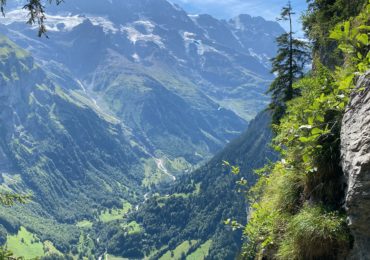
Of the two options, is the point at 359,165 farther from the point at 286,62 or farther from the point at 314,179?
the point at 286,62

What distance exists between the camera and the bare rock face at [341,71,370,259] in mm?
6395

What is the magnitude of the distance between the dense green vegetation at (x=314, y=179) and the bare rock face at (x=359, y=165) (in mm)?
277

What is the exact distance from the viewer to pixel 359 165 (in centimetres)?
641

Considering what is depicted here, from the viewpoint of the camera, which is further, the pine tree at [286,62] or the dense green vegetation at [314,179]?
the pine tree at [286,62]

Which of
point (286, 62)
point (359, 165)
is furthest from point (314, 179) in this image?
point (286, 62)

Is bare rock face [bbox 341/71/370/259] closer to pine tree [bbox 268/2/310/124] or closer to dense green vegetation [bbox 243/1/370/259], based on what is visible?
dense green vegetation [bbox 243/1/370/259]

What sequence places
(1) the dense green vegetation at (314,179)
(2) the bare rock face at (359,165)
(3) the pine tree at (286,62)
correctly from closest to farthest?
(2) the bare rock face at (359,165) < (1) the dense green vegetation at (314,179) < (3) the pine tree at (286,62)

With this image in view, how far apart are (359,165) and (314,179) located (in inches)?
101

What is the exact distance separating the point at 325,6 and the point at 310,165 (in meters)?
15.4

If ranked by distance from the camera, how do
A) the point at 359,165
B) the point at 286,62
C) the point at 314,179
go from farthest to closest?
the point at 286,62, the point at 314,179, the point at 359,165

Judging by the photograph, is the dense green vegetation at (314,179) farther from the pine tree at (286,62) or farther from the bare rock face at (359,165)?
the pine tree at (286,62)

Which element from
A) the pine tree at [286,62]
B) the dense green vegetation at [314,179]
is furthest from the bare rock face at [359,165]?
the pine tree at [286,62]

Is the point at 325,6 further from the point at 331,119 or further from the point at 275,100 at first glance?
the point at 275,100

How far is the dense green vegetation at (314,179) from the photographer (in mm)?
7414
